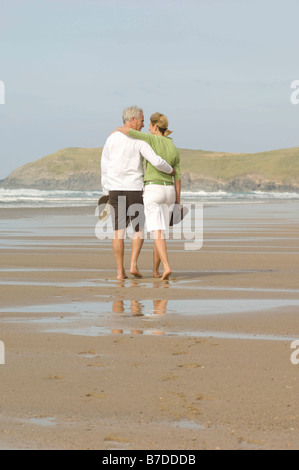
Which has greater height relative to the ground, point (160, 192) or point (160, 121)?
point (160, 121)

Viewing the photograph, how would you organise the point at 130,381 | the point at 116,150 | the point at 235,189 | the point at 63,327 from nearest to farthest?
1. the point at 130,381
2. the point at 63,327
3. the point at 116,150
4. the point at 235,189

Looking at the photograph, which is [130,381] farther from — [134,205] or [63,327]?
[134,205]

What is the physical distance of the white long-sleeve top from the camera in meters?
7.87

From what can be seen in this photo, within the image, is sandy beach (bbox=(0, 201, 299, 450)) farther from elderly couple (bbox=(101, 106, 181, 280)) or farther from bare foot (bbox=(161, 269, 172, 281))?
elderly couple (bbox=(101, 106, 181, 280))

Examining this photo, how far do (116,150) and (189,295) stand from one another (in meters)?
1.89

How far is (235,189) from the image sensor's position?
12812 cm

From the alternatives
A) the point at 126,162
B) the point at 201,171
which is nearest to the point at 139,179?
the point at 126,162

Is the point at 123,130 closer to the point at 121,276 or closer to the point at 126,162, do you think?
the point at 126,162

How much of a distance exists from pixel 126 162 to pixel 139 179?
23cm

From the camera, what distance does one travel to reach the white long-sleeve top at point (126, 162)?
787 cm

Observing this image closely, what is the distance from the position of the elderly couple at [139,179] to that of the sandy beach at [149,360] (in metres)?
0.53

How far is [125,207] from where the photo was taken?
26.3ft

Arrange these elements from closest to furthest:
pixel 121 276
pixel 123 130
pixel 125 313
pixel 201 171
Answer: pixel 125 313 → pixel 123 130 → pixel 121 276 → pixel 201 171
